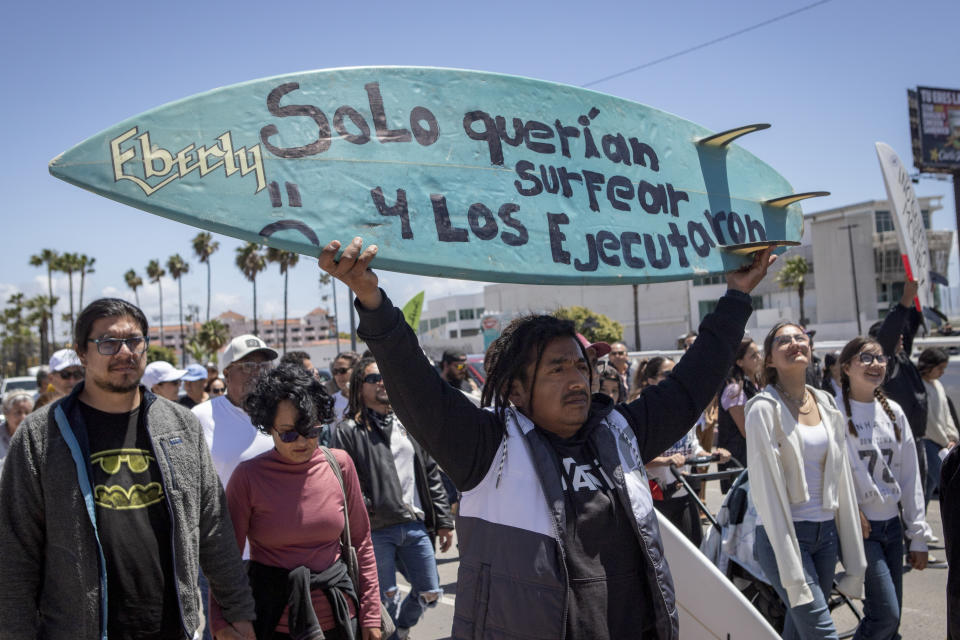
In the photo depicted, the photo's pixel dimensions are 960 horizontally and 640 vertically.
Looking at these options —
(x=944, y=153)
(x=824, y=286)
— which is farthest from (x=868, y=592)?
(x=824, y=286)

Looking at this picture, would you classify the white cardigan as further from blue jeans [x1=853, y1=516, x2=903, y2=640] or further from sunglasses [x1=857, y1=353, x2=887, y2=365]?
sunglasses [x1=857, y1=353, x2=887, y2=365]

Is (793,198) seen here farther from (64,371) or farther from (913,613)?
(64,371)

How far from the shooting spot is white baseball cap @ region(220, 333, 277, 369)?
14.5 feet

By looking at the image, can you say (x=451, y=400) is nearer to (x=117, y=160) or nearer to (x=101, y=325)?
(x=117, y=160)

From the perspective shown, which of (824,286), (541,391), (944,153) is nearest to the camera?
(541,391)

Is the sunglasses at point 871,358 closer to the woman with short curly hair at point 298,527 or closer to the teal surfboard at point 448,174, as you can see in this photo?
the teal surfboard at point 448,174

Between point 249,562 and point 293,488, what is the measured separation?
38 centimetres

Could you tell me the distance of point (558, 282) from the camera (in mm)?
2617

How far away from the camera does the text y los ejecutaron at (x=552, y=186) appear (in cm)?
235

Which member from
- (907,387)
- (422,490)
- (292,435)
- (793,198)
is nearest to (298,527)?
(292,435)

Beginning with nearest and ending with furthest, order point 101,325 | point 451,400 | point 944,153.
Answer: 1. point 451,400
2. point 101,325
3. point 944,153

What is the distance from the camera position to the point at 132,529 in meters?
2.63

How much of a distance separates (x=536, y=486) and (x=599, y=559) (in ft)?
0.84

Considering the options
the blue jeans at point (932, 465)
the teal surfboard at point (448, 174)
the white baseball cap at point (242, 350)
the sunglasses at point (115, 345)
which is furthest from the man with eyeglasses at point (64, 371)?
the blue jeans at point (932, 465)
